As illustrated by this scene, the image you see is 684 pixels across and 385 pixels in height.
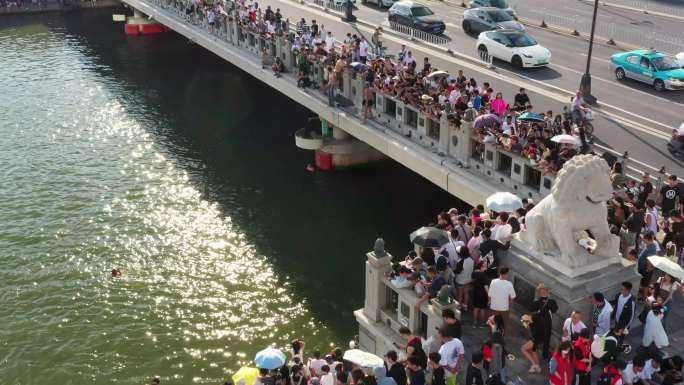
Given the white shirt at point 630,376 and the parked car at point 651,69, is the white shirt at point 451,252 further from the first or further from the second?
the parked car at point 651,69

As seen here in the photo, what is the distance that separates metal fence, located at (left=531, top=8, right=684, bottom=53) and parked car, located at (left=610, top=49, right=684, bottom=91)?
7742 mm

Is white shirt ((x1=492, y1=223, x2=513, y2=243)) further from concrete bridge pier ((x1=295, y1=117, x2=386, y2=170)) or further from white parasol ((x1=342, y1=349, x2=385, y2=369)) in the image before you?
concrete bridge pier ((x1=295, y1=117, x2=386, y2=170))

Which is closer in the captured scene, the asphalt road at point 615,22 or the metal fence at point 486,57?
the metal fence at point 486,57

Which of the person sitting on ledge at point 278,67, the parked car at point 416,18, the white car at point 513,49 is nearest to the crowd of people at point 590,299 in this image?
the white car at point 513,49

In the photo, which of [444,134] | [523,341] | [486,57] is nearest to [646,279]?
[523,341]

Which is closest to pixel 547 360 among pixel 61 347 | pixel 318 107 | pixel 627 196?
pixel 627 196

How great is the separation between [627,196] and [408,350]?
24.2ft

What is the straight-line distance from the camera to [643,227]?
52.5 ft

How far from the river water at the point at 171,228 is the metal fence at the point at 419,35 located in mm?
6837

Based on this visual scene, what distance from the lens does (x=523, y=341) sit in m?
14.3

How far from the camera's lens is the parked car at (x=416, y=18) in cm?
3928

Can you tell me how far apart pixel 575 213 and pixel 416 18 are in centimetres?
2764

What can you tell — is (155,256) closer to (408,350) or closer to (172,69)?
(408,350)

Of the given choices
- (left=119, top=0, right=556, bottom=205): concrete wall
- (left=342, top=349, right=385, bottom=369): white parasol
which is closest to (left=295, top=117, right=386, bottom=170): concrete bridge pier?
(left=119, top=0, right=556, bottom=205): concrete wall
